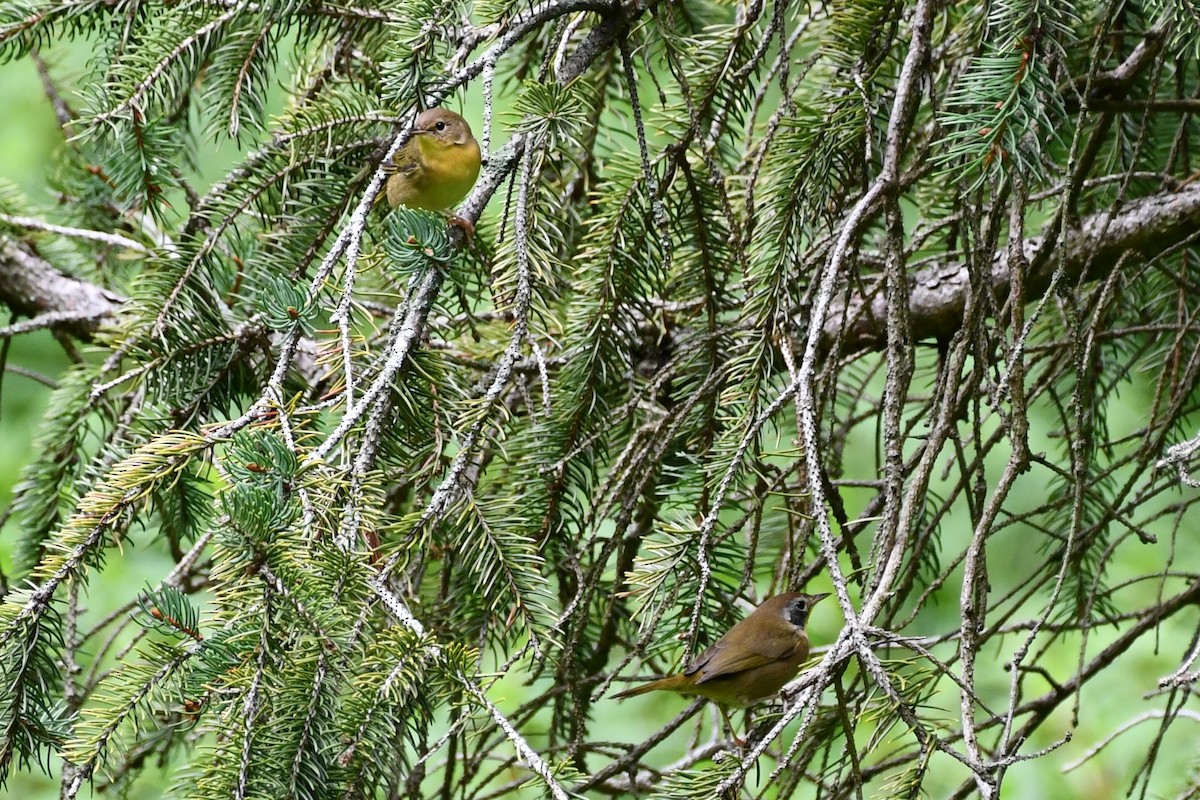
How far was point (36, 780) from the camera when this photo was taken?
471 centimetres

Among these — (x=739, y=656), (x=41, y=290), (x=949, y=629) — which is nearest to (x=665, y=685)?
(x=739, y=656)

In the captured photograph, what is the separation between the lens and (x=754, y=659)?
242 cm

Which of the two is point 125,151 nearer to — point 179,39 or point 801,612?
point 179,39

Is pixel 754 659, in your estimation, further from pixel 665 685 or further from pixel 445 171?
pixel 445 171

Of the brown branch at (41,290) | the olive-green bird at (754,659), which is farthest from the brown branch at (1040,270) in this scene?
the brown branch at (41,290)

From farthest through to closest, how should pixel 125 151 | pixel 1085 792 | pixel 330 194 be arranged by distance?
pixel 1085 792
pixel 330 194
pixel 125 151

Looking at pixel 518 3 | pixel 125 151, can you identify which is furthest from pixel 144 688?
pixel 518 3

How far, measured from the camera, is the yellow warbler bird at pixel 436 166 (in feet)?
6.81

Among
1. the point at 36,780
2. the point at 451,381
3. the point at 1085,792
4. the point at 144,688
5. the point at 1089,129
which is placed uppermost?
the point at 1089,129

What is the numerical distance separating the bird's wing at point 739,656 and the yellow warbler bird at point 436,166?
0.99 metres

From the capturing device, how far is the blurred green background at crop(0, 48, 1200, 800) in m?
3.51

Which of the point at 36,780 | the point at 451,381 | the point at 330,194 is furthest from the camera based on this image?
the point at 36,780

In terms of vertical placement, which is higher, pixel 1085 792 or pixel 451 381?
pixel 451 381

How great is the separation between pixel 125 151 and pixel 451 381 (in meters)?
0.73
